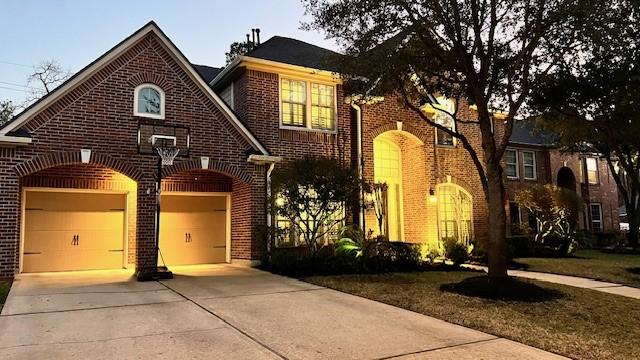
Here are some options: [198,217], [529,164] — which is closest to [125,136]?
[198,217]

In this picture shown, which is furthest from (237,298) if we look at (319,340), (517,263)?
(517,263)

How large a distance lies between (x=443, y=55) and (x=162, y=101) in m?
6.81

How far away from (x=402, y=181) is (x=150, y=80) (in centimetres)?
960

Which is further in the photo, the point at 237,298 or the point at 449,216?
the point at 449,216

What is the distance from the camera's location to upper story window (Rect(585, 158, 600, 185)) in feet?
87.2

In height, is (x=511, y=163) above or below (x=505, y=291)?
above

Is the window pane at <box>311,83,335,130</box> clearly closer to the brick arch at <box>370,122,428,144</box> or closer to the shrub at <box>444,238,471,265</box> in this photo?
the brick arch at <box>370,122,428,144</box>

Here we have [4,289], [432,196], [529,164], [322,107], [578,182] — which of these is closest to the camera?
[4,289]

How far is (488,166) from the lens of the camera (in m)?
9.07

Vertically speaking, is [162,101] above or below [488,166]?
above

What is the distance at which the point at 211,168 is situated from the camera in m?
12.1

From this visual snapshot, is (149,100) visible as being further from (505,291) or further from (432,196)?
(432,196)

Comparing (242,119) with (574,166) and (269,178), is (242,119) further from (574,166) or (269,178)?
(574,166)

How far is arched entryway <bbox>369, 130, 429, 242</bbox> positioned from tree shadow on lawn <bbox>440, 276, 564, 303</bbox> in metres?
7.66
